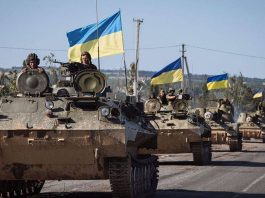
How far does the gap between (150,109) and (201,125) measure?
1.86 m

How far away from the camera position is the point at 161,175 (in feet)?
63.8

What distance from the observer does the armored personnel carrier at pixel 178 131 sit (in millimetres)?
23422

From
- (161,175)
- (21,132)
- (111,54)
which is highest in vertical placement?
(111,54)

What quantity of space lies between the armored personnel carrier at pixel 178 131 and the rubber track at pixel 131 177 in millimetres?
8860

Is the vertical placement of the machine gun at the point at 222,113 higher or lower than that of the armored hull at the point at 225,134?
higher

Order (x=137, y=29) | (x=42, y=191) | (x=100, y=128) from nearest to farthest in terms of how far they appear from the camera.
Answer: (x=100, y=128) < (x=42, y=191) < (x=137, y=29)

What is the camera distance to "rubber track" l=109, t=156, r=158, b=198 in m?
11.8

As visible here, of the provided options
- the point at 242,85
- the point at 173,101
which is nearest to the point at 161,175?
the point at 173,101

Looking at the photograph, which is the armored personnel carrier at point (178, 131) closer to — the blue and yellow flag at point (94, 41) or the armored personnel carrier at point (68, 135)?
the blue and yellow flag at point (94, 41)

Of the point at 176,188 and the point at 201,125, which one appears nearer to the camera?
the point at 176,188

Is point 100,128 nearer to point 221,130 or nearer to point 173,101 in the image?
point 173,101

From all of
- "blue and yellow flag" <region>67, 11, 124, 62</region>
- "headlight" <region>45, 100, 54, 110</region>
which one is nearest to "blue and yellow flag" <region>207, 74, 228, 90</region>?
"blue and yellow flag" <region>67, 11, 124, 62</region>

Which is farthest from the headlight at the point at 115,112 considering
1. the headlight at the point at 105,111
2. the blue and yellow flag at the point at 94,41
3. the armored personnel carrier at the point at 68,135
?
the blue and yellow flag at the point at 94,41

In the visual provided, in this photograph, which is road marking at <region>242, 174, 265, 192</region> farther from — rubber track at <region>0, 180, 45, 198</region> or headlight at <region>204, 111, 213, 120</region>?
headlight at <region>204, 111, 213, 120</region>
